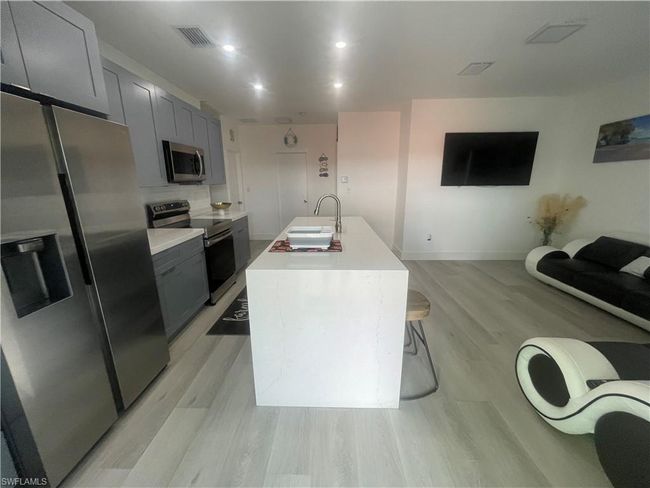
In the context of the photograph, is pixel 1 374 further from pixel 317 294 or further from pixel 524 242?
pixel 524 242

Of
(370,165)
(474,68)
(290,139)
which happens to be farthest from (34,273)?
(290,139)

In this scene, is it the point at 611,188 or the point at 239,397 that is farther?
the point at 611,188

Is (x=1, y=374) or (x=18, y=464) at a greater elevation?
(x=1, y=374)

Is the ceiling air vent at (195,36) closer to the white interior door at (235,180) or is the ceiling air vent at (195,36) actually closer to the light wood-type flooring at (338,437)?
the light wood-type flooring at (338,437)

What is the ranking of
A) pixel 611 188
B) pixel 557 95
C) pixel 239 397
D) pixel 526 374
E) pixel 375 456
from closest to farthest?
pixel 375 456 → pixel 526 374 → pixel 239 397 → pixel 611 188 → pixel 557 95

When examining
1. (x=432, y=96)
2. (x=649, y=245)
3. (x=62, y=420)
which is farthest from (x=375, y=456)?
(x=432, y=96)

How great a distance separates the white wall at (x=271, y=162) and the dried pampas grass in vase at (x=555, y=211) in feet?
12.6

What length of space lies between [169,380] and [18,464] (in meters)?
0.84

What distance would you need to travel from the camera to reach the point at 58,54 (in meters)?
1.33

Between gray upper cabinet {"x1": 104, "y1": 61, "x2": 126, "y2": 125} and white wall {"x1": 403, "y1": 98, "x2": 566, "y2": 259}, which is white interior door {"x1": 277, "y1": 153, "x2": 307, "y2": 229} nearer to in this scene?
white wall {"x1": 403, "y1": 98, "x2": 566, "y2": 259}

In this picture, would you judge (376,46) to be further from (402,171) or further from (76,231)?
(76,231)

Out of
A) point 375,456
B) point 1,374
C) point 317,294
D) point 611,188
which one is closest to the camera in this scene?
point 1,374

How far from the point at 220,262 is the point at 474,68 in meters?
3.77

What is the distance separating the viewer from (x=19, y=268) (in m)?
1.02
